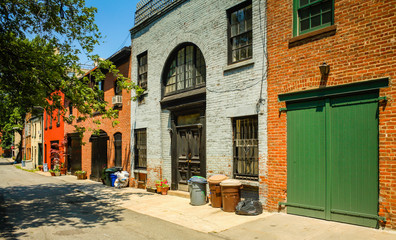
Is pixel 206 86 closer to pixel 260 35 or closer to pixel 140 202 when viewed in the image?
pixel 260 35

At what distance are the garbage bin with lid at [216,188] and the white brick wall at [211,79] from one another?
1.50 feet

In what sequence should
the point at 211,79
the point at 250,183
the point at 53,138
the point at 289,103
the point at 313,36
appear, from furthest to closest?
the point at 53,138, the point at 211,79, the point at 250,183, the point at 289,103, the point at 313,36

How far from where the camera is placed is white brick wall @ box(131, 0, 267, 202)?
8.98 meters

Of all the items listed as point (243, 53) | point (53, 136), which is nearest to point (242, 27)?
point (243, 53)

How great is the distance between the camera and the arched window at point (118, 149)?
16.5 meters

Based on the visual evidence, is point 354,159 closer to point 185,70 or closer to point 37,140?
point 185,70

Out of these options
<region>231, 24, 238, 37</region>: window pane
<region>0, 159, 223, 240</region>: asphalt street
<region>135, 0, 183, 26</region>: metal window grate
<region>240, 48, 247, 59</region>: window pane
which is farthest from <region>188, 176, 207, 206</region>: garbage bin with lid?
<region>135, 0, 183, 26</region>: metal window grate

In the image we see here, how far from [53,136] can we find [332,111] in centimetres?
2745

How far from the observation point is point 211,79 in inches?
417

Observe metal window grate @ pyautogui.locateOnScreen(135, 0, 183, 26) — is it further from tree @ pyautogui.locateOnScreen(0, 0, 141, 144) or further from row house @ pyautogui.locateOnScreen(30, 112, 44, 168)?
row house @ pyautogui.locateOnScreen(30, 112, 44, 168)

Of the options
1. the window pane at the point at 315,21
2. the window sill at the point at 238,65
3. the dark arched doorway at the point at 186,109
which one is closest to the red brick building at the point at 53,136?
the dark arched doorway at the point at 186,109

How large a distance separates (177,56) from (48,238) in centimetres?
847

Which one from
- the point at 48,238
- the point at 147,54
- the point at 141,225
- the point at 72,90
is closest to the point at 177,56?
the point at 147,54

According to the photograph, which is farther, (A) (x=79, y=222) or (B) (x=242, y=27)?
(B) (x=242, y=27)
